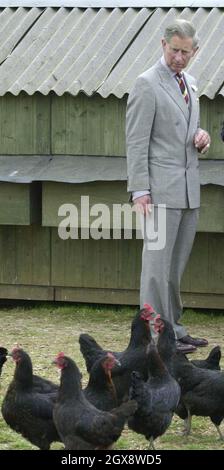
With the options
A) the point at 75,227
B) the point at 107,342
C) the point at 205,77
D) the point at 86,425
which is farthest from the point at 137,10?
the point at 86,425

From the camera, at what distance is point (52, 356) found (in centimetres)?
963

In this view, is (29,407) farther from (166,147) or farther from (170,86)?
(170,86)

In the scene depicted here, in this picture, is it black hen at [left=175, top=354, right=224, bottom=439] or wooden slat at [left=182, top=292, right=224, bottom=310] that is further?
wooden slat at [left=182, top=292, right=224, bottom=310]

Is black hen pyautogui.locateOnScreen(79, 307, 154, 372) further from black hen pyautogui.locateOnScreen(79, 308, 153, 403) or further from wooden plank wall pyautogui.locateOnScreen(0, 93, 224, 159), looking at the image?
wooden plank wall pyautogui.locateOnScreen(0, 93, 224, 159)

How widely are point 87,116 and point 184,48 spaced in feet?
7.83

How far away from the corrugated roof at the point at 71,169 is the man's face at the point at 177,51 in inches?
63.2

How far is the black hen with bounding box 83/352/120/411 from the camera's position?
7113 mm

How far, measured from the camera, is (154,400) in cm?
706

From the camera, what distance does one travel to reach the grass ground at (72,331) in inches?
334

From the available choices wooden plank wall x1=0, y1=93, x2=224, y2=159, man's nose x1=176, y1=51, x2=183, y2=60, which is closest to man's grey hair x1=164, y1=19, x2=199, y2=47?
man's nose x1=176, y1=51, x2=183, y2=60

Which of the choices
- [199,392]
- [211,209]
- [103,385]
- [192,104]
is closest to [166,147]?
[192,104]

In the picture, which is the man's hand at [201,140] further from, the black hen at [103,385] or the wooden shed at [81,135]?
the black hen at [103,385]

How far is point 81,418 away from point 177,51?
3163 mm

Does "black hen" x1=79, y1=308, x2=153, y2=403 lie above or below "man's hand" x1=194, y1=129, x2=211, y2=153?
below
